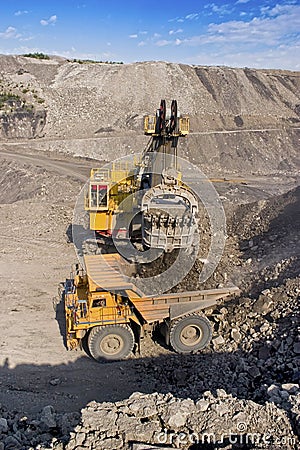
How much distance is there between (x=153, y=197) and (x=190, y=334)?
2.98 m

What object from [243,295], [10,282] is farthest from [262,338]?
[10,282]

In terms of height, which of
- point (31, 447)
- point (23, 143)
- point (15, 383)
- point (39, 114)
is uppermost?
point (39, 114)

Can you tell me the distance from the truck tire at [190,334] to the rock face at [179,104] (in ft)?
70.2

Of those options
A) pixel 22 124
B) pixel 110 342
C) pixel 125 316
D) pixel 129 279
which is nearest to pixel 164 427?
pixel 125 316

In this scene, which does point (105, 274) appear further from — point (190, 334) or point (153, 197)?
point (153, 197)

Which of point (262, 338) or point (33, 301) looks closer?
point (262, 338)

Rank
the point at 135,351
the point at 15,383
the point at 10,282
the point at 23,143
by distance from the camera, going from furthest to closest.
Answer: the point at 23,143 → the point at 10,282 → the point at 135,351 → the point at 15,383

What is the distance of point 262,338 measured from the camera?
7.72m

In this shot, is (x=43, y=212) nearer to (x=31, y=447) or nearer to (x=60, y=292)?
(x=60, y=292)

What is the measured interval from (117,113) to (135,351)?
28947 millimetres

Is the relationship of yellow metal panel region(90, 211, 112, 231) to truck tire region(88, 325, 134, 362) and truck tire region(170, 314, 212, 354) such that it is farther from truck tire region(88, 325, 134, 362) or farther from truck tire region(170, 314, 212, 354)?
truck tire region(170, 314, 212, 354)

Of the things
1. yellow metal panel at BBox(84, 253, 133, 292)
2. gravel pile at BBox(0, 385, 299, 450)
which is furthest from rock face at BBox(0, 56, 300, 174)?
gravel pile at BBox(0, 385, 299, 450)

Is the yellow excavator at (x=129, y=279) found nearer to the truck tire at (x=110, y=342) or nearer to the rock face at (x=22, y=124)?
the truck tire at (x=110, y=342)

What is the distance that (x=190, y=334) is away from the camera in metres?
8.20
